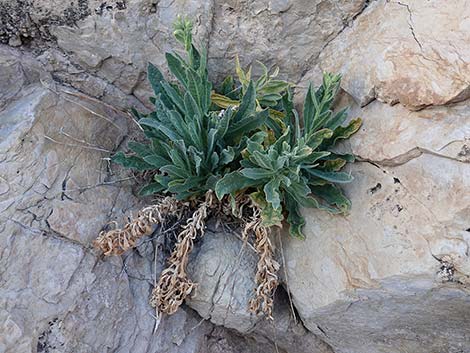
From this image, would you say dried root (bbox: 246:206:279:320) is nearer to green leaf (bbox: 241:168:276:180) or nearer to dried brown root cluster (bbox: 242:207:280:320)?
dried brown root cluster (bbox: 242:207:280:320)

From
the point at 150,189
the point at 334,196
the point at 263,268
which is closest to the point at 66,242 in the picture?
the point at 150,189

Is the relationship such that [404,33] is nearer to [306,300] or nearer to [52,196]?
[306,300]

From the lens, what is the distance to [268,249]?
243 cm

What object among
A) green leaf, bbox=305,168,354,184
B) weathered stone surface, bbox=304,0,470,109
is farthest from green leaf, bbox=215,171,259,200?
weathered stone surface, bbox=304,0,470,109

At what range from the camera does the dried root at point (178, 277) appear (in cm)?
239

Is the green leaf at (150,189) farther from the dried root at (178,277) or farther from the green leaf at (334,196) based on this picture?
the green leaf at (334,196)

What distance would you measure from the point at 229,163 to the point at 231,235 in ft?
1.17

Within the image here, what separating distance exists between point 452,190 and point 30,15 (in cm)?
200

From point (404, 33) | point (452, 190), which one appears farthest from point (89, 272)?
point (404, 33)

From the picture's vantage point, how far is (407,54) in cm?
225

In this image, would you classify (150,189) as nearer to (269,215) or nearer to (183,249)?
(183,249)

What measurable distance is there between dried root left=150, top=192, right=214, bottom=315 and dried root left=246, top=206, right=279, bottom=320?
223 millimetres

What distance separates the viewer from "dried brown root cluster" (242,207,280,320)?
2.41 meters

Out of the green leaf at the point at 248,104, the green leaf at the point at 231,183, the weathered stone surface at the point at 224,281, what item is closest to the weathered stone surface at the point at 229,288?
the weathered stone surface at the point at 224,281
